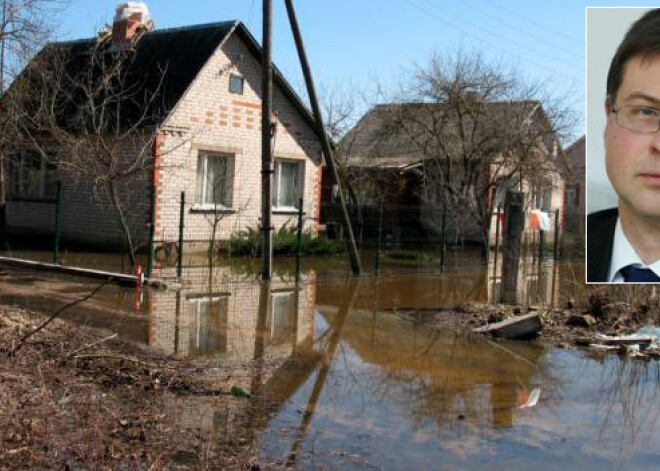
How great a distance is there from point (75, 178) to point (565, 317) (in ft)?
42.1

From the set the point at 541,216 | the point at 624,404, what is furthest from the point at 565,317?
the point at 541,216

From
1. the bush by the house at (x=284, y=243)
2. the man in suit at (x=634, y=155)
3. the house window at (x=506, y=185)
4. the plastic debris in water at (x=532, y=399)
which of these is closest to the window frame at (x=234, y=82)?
the bush by the house at (x=284, y=243)

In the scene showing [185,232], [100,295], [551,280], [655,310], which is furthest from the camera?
[185,232]

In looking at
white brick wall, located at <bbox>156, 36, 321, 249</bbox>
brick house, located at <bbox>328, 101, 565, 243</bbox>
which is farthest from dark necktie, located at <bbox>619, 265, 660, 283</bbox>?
brick house, located at <bbox>328, 101, 565, 243</bbox>

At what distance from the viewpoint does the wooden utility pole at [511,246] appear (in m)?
11.8

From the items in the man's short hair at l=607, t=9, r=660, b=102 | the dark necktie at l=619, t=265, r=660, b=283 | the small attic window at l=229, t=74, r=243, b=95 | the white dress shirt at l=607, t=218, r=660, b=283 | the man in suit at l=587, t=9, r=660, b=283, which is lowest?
the dark necktie at l=619, t=265, r=660, b=283

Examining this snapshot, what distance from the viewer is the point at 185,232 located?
18.4 m

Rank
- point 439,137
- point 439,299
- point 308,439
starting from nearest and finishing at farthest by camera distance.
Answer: point 308,439
point 439,299
point 439,137

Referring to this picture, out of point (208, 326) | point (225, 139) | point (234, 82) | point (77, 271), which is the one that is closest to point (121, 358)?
point (208, 326)

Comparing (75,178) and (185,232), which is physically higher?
(75,178)

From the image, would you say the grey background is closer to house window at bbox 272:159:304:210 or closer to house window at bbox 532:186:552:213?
house window at bbox 272:159:304:210

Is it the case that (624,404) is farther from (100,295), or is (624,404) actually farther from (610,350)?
(100,295)

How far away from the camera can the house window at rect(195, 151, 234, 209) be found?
62.6ft

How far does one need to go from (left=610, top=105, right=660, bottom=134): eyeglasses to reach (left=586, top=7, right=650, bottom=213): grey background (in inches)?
9.9
